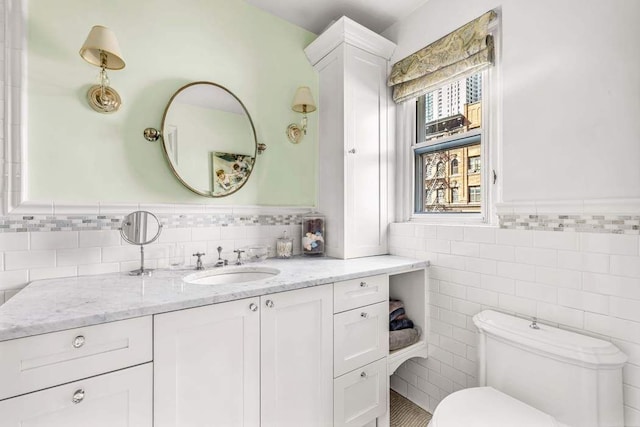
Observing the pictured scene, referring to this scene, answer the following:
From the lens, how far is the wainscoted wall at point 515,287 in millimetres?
1164

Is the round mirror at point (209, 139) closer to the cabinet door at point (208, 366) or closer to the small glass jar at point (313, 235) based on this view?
the small glass jar at point (313, 235)

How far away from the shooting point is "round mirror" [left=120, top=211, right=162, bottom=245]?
1464 mm

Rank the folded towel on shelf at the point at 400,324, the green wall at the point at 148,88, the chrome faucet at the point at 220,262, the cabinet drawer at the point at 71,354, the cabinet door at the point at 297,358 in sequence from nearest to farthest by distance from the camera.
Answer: the cabinet drawer at the point at 71,354
the cabinet door at the point at 297,358
the green wall at the point at 148,88
the chrome faucet at the point at 220,262
the folded towel on shelf at the point at 400,324

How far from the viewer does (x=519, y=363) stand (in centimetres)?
129

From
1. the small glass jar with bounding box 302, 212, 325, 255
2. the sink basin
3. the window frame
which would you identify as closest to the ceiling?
the window frame

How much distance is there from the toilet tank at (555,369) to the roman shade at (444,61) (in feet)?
4.65

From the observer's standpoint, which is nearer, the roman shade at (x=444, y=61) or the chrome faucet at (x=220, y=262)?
the roman shade at (x=444, y=61)

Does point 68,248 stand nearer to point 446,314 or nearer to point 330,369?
point 330,369

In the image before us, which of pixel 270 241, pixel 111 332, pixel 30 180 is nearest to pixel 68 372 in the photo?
pixel 111 332

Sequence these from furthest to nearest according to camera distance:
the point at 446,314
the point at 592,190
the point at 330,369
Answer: the point at 446,314, the point at 330,369, the point at 592,190

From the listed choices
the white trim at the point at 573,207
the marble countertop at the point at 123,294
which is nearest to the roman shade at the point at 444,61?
the white trim at the point at 573,207

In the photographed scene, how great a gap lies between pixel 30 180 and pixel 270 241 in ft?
4.12

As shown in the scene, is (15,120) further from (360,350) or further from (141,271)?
(360,350)

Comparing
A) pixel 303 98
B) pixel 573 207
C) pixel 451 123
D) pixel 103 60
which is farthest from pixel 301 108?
pixel 573 207
